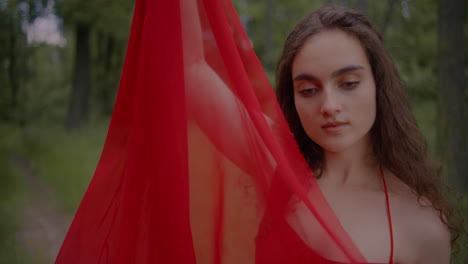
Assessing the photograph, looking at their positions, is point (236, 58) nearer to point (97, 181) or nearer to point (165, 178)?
point (165, 178)

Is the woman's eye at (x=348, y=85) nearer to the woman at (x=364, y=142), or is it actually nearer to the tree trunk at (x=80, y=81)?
the woman at (x=364, y=142)

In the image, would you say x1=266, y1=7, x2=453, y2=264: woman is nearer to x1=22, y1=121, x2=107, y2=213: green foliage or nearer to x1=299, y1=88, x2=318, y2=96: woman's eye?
x1=299, y1=88, x2=318, y2=96: woman's eye

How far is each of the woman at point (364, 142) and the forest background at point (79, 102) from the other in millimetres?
593

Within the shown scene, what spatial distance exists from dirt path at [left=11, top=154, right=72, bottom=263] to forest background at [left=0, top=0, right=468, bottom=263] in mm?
14

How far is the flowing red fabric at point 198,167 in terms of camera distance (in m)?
1.16

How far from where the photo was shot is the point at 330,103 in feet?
4.00

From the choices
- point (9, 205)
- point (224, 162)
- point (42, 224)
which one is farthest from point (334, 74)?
point (9, 205)

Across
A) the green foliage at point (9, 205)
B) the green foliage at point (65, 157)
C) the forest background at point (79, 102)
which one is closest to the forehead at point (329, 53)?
the forest background at point (79, 102)

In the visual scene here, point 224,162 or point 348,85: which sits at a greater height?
point 348,85

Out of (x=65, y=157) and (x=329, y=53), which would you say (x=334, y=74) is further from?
(x=65, y=157)

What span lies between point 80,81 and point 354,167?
40.3 feet

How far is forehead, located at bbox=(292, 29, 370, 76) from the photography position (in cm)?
123

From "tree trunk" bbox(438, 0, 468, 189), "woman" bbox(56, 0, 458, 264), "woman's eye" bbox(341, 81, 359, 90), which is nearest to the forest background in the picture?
"tree trunk" bbox(438, 0, 468, 189)

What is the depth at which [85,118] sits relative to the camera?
12898 millimetres
